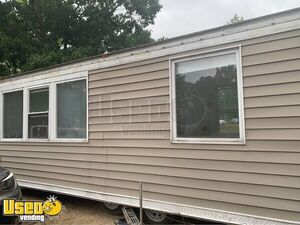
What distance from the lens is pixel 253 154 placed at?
3705 mm

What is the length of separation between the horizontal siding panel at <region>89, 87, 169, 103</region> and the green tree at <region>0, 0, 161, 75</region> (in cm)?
1057

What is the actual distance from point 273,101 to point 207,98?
2.74ft

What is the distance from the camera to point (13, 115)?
23.0ft

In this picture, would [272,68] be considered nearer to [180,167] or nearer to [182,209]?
[180,167]

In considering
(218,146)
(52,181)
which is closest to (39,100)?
(52,181)

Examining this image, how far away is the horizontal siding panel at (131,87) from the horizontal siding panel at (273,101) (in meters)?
1.21

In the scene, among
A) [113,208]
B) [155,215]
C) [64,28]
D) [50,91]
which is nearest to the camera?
[155,215]

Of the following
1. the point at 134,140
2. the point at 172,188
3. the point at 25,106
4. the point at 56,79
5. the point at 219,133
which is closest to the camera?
the point at 219,133

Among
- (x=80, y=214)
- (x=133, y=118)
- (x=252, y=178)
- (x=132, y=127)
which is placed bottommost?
(x=80, y=214)

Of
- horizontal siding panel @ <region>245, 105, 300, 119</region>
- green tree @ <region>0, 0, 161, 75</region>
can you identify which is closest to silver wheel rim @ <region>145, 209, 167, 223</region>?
horizontal siding panel @ <region>245, 105, 300, 119</region>

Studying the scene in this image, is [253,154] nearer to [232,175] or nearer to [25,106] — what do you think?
[232,175]

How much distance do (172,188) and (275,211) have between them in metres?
1.35

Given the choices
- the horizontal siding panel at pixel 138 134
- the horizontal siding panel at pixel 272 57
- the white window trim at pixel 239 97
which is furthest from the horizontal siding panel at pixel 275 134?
the horizontal siding panel at pixel 138 134

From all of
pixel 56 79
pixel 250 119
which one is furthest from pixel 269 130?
pixel 56 79
